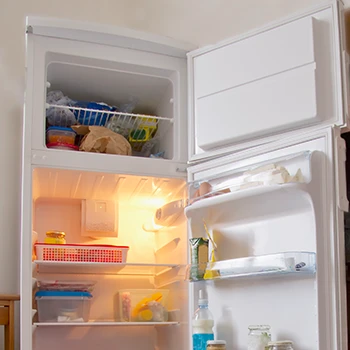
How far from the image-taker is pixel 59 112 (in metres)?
2.11

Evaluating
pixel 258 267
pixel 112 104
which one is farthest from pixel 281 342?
pixel 112 104

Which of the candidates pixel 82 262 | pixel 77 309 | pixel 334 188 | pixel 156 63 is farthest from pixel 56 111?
pixel 334 188

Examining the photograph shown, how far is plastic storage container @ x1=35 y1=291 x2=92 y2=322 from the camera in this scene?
199 centimetres

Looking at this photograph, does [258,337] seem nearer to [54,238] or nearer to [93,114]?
[54,238]

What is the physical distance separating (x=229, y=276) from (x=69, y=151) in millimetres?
670

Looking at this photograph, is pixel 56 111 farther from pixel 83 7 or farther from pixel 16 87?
pixel 83 7

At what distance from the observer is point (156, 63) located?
6.84 ft

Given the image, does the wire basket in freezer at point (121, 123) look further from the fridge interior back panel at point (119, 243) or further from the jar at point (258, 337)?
the jar at point (258, 337)

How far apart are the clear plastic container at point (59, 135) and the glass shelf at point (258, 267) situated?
614mm

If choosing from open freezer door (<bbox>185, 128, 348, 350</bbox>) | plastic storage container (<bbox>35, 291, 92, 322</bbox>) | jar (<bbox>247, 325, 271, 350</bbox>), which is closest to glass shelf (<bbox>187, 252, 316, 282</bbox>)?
open freezer door (<bbox>185, 128, 348, 350</bbox>)

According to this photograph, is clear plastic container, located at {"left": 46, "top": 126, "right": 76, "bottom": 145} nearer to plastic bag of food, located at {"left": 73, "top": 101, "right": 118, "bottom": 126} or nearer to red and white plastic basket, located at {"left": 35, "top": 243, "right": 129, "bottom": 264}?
plastic bag of food, located at {"left": 73, "top": 101, "right": 118, "bottom": 126}

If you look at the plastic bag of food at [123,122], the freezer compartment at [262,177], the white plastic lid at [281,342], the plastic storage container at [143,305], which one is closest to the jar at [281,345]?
the white plastic lid at [281,342]

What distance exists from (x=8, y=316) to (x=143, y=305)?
0.48m

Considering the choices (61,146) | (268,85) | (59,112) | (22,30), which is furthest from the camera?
(22,30)
